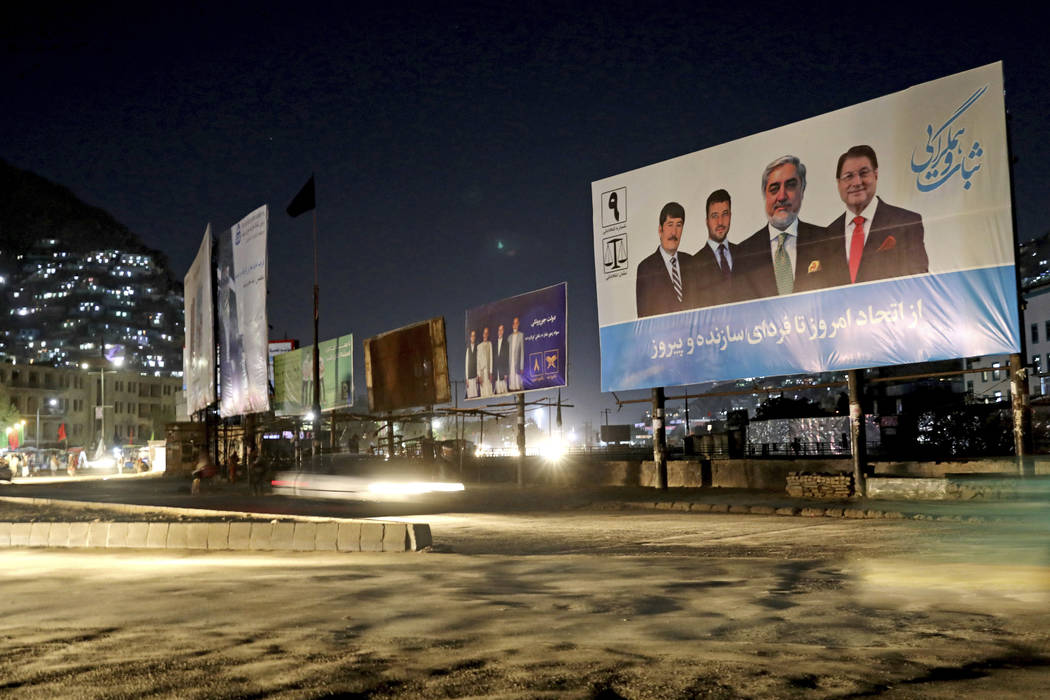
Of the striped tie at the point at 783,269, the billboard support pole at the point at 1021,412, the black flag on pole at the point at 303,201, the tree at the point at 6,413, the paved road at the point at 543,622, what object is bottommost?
the paved road at the point at 543,622

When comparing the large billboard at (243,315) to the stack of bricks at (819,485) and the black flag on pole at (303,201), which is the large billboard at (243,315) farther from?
the stack of bricks at (819,485)

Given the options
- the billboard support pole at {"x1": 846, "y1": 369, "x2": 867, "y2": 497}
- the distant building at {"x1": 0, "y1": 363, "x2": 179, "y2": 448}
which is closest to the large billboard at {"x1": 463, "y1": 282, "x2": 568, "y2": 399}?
the billboard support pole at {"x1": 846, "y1": 369, "x2": 867, "y2": 497}

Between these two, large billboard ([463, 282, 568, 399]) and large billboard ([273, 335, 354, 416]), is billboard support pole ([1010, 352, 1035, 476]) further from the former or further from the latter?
large billboard ([273, 335, 354, 416])

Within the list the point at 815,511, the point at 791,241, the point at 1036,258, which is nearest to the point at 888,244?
the point at 791,241

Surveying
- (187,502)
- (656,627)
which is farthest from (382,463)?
(656,627)

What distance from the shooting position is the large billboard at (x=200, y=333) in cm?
3788

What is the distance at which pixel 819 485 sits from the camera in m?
20.2

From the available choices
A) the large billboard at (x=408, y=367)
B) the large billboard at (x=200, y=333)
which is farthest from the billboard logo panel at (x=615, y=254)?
the large billboard at (x=200, y=333)

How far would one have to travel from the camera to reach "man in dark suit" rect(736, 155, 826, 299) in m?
21.4

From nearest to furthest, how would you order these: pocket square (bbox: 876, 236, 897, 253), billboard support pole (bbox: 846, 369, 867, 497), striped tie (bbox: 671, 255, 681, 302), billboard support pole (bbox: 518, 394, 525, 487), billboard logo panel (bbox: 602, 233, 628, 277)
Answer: pocket square (bbox: 876, 236, 897, 253) < billboard support pole (bbox: 846, 369, 867, 497) < striped tie (bbox: 671, 255, 681, 302) < billboard logo panel (bbox: 602, 233, 628, 277) < billboard support pole (bbox: 518, 394, 525, 487)

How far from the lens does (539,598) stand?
7750 millimetres

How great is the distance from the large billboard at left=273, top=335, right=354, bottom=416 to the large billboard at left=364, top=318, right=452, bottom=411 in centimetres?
437

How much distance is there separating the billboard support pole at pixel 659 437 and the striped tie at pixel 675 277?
2627 millimetres

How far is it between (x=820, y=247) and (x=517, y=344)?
1380cm
